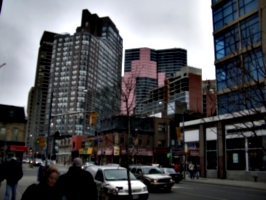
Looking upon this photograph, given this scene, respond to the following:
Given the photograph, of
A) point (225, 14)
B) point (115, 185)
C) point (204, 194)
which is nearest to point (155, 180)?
point (204, 194)

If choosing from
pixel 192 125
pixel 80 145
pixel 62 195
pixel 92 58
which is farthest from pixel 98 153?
pixel 92 58

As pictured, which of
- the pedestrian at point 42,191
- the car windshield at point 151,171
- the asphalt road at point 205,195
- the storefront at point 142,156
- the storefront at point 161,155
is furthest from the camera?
the storefront at point 161,155

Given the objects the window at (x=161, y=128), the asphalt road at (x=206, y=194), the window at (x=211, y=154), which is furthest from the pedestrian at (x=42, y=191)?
the window at (x=161, y=128)

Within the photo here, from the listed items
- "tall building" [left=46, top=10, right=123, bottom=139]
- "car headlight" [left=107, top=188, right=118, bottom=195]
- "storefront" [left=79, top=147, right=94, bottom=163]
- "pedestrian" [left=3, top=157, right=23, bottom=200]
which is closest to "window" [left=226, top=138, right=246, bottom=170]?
"car headlight" [left=107, top=188, right=118, bottom=195]

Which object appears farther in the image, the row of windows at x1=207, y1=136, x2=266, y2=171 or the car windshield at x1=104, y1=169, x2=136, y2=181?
the row of windows at x1=207, y1=136, x2=266, y2=171

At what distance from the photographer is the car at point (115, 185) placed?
11.7 metres

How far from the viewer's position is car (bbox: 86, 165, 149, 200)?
11.7 meters

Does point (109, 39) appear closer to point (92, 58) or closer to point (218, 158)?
point (92, 58)

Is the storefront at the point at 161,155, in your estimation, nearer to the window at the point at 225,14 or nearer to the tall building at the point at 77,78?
the window at the point at 225,14

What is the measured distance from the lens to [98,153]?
64625 millimetres

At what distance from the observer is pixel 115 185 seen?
12.0 metres

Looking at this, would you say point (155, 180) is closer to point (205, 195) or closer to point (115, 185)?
point (205, 195)

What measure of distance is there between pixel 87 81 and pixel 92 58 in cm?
1555

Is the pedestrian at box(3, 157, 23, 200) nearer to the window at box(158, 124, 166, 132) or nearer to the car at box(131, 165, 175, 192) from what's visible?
the car at box(131, 165, 175, 192)
